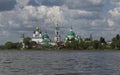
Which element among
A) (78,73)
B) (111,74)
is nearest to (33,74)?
(78,73)

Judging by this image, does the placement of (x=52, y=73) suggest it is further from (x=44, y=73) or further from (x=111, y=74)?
(x=111, y=74)

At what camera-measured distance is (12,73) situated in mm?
54562

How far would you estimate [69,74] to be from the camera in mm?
53625

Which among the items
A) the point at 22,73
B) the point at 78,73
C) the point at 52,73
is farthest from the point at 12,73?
the point at 78,73

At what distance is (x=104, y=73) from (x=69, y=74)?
4652 mm

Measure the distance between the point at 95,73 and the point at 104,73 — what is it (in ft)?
3.77

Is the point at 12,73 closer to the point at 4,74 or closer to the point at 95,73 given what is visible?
the point at 4,74

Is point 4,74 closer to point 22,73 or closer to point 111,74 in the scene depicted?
point 22,73

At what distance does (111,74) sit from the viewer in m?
53.1

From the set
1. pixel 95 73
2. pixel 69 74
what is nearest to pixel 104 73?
pixel 95 73

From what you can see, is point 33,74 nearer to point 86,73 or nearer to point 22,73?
point 22,73

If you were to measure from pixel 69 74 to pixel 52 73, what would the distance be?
246 cm

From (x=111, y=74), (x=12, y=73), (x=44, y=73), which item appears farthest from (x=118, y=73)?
(x=12, y=73)

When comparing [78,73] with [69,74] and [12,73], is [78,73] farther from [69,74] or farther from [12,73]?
[12,73]
